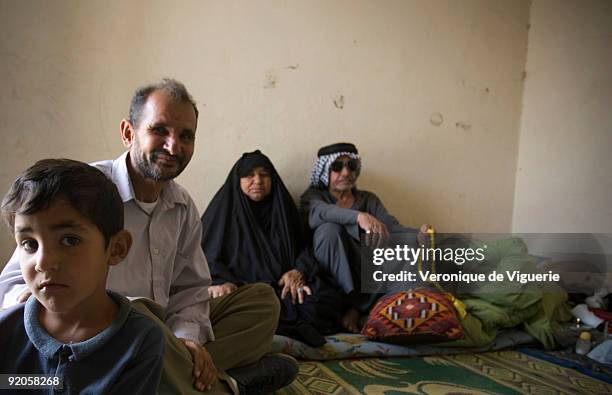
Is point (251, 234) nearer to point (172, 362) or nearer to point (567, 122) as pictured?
point (172, 362)

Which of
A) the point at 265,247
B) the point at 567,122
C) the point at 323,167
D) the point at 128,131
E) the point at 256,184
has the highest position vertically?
the point at 567,122

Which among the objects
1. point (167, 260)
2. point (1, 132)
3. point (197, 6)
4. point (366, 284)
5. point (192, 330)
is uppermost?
point (197, 6)

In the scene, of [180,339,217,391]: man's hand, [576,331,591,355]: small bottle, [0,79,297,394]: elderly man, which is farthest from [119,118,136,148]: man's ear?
[576,331,591,355]: small bottle

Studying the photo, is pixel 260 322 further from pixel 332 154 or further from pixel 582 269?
pixel 582 269

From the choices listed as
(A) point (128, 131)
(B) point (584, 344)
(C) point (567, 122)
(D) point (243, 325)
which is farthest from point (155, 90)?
(C) point (567, 122)

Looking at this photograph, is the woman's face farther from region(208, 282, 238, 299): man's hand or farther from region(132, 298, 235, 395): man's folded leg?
region(132, 298, 235, 395): man's folded leg

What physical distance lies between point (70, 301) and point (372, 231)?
1888 millimetres

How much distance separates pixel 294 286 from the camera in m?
2.33

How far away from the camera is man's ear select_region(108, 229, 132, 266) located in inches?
A: 35.6

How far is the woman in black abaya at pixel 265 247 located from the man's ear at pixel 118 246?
1.29 meters

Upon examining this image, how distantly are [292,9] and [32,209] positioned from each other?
243 centimetres

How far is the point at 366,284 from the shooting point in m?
2.54

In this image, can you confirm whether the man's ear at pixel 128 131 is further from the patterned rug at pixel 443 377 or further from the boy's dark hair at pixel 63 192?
the patterned rug at pixel 443 377

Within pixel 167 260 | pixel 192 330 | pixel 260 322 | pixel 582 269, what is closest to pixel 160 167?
pixel 167 260
